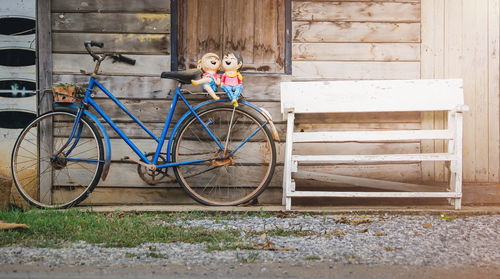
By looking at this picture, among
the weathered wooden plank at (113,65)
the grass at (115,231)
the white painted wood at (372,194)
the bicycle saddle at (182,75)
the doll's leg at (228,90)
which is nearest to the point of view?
the grass at (115,231)

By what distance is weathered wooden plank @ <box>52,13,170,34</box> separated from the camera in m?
4.45

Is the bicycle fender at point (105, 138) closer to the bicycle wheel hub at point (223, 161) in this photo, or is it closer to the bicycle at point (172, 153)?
the bicycle at point (172, 153)

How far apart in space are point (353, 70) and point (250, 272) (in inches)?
106

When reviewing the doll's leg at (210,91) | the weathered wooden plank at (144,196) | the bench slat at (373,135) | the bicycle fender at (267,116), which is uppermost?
the doll's leg at (210,91)

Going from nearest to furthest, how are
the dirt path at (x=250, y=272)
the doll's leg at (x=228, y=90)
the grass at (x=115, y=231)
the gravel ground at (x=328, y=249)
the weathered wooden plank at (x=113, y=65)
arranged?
the dirt path at (x=250, y=272) < the gravel ground at (x=328, y=249) < the grass at (x=115, y=231) < the doll's leg at (x=228, y=90) < the weathered wooden plank at (x=113, y=65)

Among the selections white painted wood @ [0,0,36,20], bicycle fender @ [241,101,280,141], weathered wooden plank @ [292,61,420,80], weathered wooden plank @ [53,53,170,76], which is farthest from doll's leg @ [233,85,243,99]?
white painted wood @ [0,0,36,20]

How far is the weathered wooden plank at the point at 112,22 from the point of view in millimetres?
4445

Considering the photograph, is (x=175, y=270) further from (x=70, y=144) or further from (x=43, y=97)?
(x=43, y=97)

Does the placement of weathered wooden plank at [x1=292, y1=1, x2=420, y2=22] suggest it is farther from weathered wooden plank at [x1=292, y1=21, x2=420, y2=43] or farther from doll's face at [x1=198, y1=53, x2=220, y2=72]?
doll's face at [x1=198, y1=53, x2=220, y2=72]

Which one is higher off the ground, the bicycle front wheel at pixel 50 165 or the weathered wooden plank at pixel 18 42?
the weathered wooden plank at pixel 18 42

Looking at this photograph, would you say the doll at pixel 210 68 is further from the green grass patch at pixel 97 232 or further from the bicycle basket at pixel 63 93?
the green grass patch at pixel 97 232

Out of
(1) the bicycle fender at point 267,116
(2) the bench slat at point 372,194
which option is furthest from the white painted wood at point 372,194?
(1) the bicycle fender at point 267,116

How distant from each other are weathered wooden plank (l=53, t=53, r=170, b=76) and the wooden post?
0.09m

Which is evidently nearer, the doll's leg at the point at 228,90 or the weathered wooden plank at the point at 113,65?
the doll's leg at the point at 228,90
